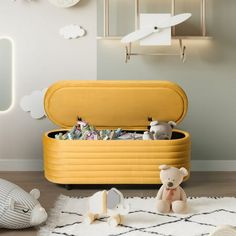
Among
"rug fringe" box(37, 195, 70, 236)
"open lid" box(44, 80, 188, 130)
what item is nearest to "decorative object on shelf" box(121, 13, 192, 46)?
"open lid" box(44, 80, 188, 130)

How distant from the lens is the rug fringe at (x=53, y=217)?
9.66 feet

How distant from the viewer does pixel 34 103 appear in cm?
432

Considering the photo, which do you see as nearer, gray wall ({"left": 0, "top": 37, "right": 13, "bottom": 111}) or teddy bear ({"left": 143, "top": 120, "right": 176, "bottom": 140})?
teddy bear ({"left": 143, "top": 120, "right": 176, "bottom": 140})

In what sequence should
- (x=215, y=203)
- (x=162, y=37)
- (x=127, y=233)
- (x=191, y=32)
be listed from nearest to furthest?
(x=127, y=233) → (x=215, y=203) → (x=162, y=37) → (x=191, y=32)

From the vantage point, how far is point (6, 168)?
4398 mm

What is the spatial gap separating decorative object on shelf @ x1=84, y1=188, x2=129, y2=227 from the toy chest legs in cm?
75

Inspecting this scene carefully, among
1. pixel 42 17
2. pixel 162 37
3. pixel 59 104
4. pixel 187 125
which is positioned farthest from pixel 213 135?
pixel 42 17

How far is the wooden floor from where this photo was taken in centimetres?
371

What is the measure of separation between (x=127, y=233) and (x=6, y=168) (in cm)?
174

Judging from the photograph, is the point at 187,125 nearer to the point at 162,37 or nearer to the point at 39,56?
the point at 162,37

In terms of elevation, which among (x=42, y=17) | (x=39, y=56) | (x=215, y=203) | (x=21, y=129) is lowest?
(x=215, y=203)

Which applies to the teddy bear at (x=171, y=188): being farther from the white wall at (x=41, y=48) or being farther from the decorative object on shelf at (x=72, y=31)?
the decorative object on shelf at (x=72, y=31)

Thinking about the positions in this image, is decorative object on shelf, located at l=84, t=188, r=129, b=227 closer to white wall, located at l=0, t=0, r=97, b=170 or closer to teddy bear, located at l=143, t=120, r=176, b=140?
teddy bear, located at l=143, t=120, r=176, b=140

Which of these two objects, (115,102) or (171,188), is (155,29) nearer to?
(115,102)
